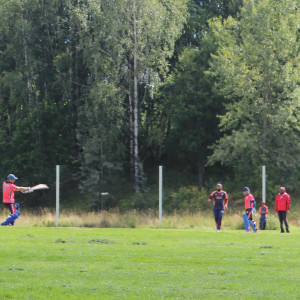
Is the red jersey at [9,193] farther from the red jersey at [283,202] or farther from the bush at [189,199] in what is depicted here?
the bush at [189,199]

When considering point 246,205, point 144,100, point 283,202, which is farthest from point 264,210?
point 144,100

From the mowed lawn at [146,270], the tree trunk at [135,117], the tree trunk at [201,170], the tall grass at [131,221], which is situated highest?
the tree trunk at [135,117]

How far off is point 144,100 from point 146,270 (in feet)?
126

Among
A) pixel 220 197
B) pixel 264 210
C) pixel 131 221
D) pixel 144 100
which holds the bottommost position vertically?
pixel 131 221

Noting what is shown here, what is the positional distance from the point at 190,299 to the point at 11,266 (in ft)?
13.5

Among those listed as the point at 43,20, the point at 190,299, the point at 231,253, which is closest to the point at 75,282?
the point at 190,299

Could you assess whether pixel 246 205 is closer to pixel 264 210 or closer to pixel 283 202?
pixel 283 202

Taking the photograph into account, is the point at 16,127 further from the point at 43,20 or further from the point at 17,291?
the point at 17,291

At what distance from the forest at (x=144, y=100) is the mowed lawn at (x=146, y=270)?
2514cm

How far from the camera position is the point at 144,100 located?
4934 cm

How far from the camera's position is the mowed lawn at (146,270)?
8.88 metres

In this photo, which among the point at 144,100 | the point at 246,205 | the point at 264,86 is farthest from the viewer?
the point at 144,100

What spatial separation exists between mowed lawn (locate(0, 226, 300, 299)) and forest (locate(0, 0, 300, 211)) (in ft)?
82.5

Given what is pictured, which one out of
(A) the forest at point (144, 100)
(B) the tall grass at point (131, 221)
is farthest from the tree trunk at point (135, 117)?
(B) the tall grass at point (131, 221)
